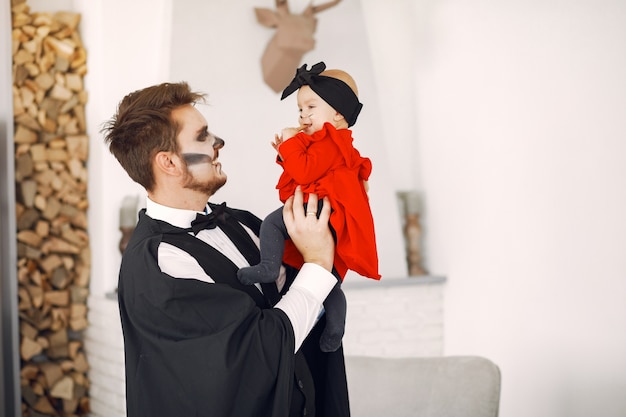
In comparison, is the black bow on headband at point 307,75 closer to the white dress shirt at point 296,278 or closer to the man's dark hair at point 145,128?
the man's dark hair at point 145,128

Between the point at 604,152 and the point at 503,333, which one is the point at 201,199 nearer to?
the point at 604,152

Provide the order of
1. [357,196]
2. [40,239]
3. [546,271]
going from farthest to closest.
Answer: [40,239], [546,271], [357,196]

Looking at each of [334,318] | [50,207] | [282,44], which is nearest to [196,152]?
[334,318]

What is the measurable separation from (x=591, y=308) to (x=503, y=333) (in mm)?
634

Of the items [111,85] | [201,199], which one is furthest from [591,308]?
[111,85]

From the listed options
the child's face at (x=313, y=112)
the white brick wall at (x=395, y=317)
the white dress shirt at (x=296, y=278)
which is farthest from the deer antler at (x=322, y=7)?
the white dress shirt at (x=296, y=278)

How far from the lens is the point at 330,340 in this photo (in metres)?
2.01

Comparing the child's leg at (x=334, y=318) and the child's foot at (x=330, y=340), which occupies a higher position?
the child's leg at (x=334, y=318)

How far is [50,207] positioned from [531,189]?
236 cm

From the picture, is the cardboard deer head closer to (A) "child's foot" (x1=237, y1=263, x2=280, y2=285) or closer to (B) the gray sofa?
(B) the gray sofa

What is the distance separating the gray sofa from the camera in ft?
8.71

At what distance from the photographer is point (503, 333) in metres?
3.68

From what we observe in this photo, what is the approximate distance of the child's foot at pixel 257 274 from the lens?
188cm

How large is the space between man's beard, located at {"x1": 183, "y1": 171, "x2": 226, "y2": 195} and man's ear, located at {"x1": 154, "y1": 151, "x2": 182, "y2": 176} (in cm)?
3
